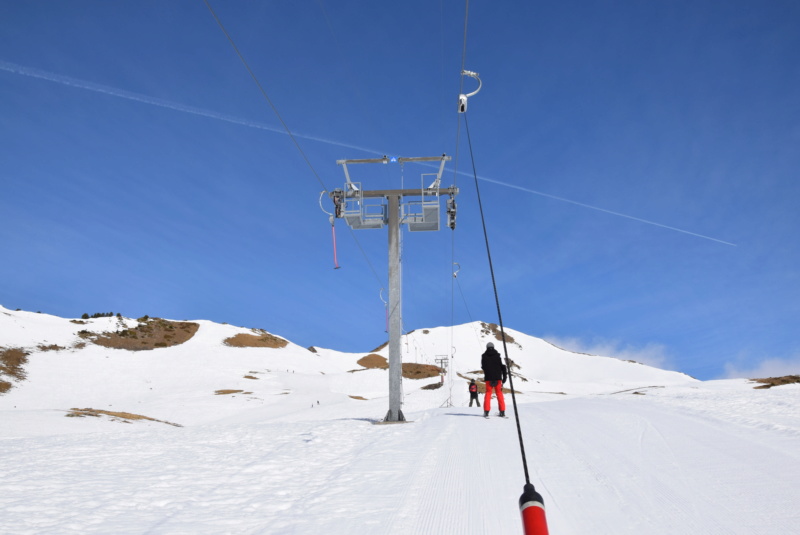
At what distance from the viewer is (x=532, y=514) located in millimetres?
1883

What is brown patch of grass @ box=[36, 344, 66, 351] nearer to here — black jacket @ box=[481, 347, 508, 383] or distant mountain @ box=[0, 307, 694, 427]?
distant mountain @ box=[0, 307, 694, 427]

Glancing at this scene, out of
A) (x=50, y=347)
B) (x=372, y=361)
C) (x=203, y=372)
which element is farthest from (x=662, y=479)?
(x=372, y=361)

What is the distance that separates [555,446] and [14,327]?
2426 inches

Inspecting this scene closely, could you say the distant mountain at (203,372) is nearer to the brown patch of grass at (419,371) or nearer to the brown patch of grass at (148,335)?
the brown patch of grass at (148,335)

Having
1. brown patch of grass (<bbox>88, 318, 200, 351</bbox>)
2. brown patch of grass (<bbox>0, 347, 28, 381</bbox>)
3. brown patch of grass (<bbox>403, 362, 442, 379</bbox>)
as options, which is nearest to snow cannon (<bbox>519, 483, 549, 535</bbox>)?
brown patch of grass (<bbox>0, 347, 28, 381</bbox>)

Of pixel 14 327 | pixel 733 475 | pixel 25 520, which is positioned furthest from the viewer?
pixel 14 327

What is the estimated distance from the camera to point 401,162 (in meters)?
16.9

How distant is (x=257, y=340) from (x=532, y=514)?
70.4m

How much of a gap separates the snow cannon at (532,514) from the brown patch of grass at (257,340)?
66.6m

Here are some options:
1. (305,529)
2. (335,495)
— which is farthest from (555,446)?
(305,529)

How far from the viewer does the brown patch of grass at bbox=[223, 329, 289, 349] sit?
213ft

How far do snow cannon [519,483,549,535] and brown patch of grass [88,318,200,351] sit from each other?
62.2 meters

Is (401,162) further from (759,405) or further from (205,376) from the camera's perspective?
(205,376)

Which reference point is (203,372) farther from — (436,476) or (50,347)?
A: (436,476)
